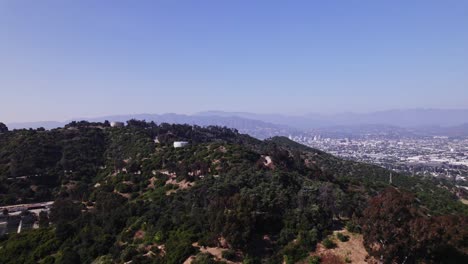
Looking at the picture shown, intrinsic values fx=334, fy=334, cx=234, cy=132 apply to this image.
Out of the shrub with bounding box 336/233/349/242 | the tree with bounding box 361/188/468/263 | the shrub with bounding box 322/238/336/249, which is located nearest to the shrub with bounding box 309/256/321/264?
the shrub with bounding box 322/238/336/249

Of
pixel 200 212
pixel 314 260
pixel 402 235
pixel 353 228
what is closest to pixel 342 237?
pixel 353 228

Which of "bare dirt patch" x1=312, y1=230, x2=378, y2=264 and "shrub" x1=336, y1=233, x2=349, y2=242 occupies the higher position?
"shrub" x1=336, y1=233, x2=349, y2=242

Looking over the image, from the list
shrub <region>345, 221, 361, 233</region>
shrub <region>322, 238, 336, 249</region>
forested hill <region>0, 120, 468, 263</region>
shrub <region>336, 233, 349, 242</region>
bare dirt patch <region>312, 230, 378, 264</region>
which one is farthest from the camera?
shrub <region>345, 221, 361, 233</region>

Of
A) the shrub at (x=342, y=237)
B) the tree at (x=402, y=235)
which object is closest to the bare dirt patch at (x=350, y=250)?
the shrub at (x=342, y=237)

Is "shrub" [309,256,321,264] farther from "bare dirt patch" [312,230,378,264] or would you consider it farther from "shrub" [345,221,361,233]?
"shrub" [345,221,361,233]

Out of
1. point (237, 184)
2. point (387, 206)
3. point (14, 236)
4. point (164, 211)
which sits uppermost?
point (387, 206)

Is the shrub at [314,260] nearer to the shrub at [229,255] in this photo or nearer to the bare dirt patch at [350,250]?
the bare dirt patch at [350,250]

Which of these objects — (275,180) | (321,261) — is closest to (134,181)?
(275,180)

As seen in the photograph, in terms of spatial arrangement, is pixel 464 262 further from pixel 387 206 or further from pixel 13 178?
pixel 13 178
